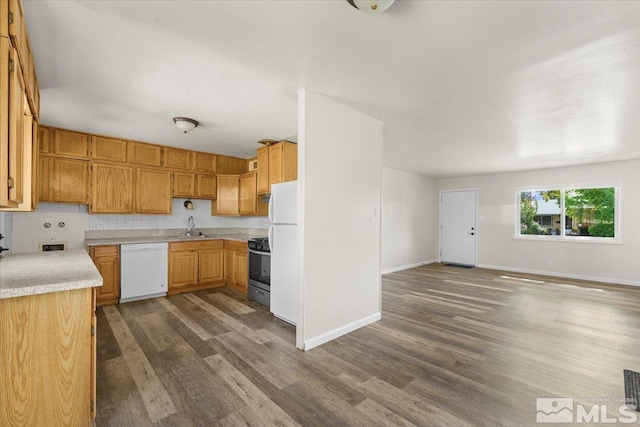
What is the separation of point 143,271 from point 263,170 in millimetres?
2357

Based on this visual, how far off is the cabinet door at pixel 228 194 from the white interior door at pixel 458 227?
572 centimetres

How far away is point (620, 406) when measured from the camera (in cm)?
197

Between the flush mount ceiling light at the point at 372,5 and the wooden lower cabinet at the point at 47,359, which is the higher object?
the flush mount ceiling light at the point at 372,5

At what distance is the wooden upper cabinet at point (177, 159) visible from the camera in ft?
15.9

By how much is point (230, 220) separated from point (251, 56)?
4205 mm

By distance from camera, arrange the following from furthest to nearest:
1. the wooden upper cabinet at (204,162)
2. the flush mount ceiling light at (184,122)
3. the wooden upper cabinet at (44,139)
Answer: the wooden upper cabinet at (204,162) → the wooden upper cabinet at (44,139) → the flush mount ceiling light at (184,122)

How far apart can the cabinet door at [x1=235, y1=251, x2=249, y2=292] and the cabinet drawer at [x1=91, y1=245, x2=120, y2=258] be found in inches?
67.1

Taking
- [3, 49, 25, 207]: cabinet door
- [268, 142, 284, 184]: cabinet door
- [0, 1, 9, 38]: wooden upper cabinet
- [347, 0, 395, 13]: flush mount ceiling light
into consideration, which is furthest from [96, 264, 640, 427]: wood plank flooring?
[347, 0, 395, 13]: flush mount ceiling light

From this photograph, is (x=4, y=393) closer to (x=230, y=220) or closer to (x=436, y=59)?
(x=436, y=59)

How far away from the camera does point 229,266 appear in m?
5.05

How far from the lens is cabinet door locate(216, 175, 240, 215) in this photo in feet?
17.5

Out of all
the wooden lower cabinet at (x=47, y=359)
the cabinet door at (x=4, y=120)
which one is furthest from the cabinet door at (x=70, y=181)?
the cabinet door at (x=4, y=120)

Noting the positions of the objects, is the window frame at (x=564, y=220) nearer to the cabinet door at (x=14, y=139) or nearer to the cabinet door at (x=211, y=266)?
the cabinet door at (x=211, y=266)

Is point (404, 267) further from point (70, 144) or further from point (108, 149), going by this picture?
point (70, 144)
